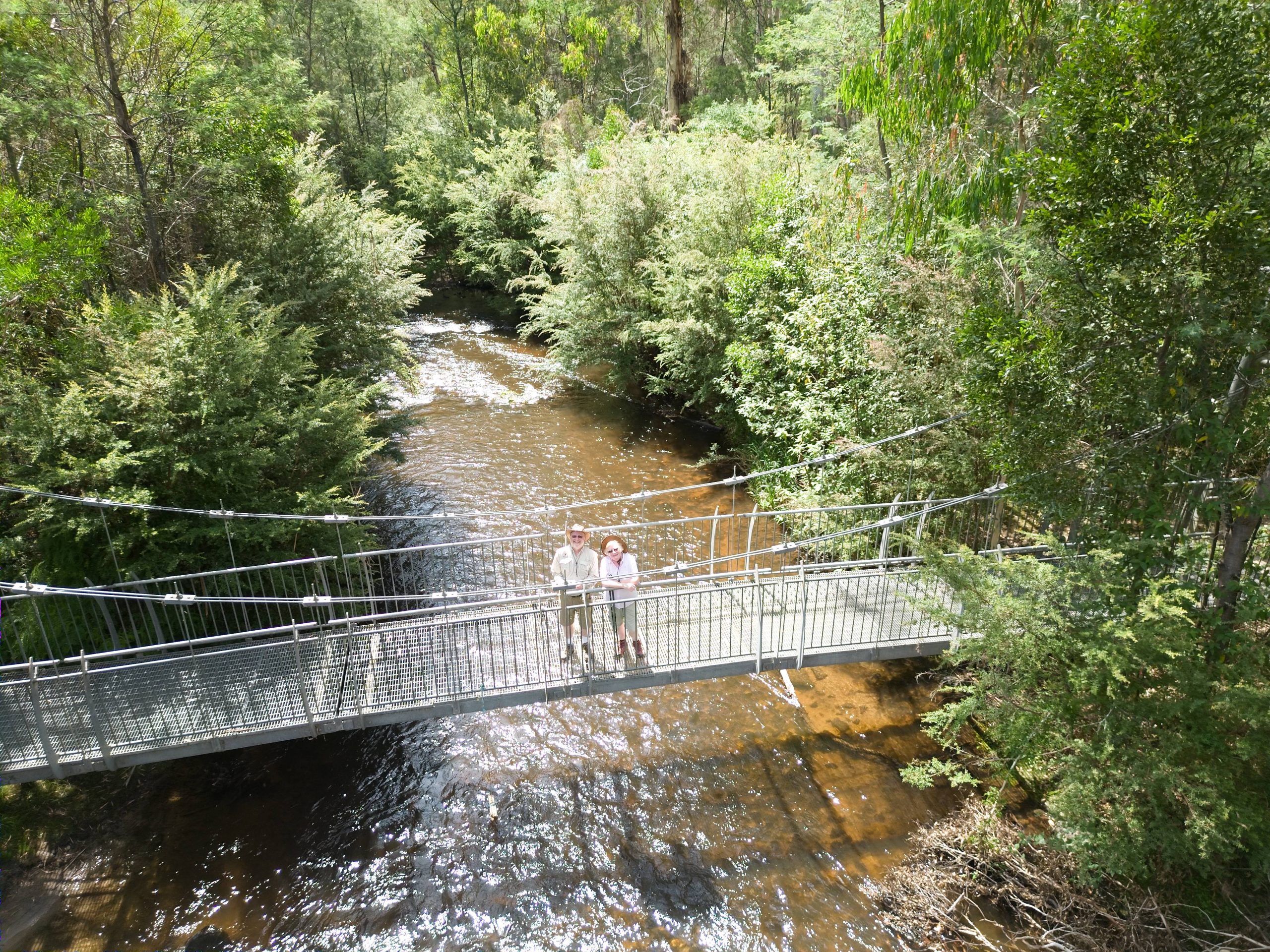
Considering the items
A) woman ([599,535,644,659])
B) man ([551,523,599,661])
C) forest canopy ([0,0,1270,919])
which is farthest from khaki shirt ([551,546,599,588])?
forest canopy ([0,0,1270,919])

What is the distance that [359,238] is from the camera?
46.4 feet

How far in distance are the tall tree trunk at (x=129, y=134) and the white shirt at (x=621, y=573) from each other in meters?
9.20

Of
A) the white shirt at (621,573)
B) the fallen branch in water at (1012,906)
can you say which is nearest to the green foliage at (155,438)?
the white shirt at (621,573)

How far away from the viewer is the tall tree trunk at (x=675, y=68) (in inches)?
810

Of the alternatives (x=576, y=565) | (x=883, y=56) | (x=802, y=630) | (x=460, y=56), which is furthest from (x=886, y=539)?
(x=460, y=56)

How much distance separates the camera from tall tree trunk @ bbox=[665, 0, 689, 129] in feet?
67.5

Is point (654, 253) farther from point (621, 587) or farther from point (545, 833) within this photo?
point (545, 833)

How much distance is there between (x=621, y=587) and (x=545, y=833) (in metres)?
2.60

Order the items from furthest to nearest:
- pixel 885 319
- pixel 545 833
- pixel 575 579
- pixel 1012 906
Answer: pixel 885 319 → pixel 575 579 → pixel 545 833 → pixel 1012 906

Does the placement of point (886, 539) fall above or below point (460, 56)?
below

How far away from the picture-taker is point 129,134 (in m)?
11.0

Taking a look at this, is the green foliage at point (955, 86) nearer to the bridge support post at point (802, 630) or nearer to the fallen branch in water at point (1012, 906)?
the bridge support post at point (802, 630)

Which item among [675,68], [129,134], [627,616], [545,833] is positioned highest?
[675,68]

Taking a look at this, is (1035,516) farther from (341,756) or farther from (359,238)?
(359,238)
